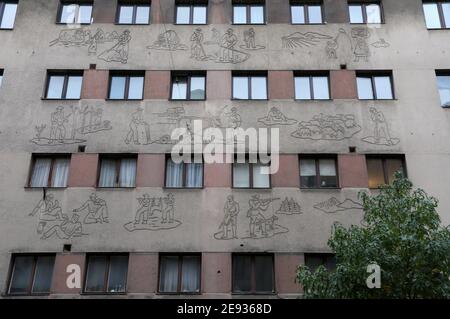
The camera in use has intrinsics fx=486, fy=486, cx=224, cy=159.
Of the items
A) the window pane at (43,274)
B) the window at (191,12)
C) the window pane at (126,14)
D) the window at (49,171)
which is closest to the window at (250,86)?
the window at (191,12)

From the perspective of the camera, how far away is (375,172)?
1873 centimetres

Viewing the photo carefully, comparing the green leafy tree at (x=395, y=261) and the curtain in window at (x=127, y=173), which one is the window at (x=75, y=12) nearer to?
the curtain in window at (x=127, y=173)

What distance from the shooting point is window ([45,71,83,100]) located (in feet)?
66.5

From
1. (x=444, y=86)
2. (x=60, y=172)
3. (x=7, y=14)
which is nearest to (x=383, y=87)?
(x=444, y=86)

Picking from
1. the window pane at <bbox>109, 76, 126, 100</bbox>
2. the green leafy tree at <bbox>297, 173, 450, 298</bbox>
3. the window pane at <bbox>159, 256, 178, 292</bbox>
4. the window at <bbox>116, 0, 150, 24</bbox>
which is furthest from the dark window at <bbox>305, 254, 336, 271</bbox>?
the window at <bbox>116, 0, 150, 24</bbox>

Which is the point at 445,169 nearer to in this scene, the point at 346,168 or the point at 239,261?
the point at 346,168

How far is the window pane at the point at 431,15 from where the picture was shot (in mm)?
21403

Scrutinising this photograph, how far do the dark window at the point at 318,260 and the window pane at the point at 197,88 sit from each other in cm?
777

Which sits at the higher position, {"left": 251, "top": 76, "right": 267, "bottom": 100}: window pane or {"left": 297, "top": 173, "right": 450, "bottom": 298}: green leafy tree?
{"left": 251, "top": 76, "right": 267, "bottom": 100}: window pane

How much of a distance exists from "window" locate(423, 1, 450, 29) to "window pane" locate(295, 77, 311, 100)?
613cm

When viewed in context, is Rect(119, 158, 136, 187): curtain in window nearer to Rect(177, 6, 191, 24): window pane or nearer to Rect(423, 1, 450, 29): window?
Rect(177, 6, 191, 24): window pane

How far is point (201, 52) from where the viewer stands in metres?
20.8

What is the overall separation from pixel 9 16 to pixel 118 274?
43.0 feet

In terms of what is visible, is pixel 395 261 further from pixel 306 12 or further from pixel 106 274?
pixel 306 12
